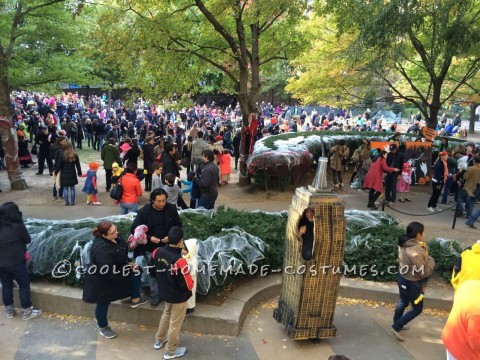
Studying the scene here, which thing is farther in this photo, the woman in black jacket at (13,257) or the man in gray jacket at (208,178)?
the man in gray jacket at (208,178)

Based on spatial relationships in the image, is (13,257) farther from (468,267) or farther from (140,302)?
(468,267)

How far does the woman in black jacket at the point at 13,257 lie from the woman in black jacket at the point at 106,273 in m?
1.01

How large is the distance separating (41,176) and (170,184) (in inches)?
324

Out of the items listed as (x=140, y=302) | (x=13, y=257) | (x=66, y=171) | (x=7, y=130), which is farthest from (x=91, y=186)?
(x=140, y=302)

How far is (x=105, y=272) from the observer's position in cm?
491

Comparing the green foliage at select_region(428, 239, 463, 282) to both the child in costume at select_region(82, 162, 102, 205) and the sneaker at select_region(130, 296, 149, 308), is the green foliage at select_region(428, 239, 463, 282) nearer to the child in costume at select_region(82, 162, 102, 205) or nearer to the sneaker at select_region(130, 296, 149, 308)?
the sneaker at select_region(130, 296, 149, 308)

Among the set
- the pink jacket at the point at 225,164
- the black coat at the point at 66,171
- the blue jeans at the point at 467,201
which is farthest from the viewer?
the pink jacket at the point at 225,164

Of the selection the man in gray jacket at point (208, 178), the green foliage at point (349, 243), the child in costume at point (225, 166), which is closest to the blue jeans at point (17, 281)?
the green foliage at point (349, 243)

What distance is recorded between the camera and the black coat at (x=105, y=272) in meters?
4.85

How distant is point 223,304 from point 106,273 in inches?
61.8

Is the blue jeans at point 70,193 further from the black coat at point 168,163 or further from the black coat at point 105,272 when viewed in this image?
the black coat at point 105,272

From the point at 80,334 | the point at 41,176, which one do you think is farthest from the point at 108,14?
the point at 80,334

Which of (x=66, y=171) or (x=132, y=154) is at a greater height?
(x=132, y=154)

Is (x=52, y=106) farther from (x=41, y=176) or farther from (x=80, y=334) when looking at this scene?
(x=80, y=334)
